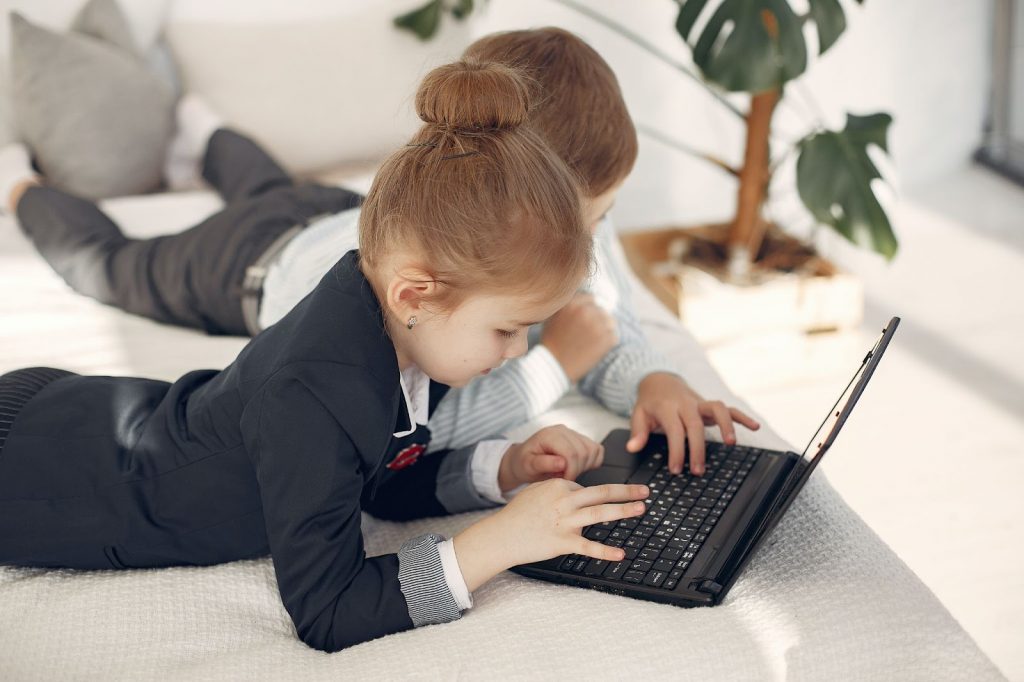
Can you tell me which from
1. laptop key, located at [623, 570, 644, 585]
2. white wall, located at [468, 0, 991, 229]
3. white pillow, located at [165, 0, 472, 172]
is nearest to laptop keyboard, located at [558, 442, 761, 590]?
laptop key, located at [623, 570, 644, 585]

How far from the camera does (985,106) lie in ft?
10.3

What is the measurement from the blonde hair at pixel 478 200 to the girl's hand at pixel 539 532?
195 mm

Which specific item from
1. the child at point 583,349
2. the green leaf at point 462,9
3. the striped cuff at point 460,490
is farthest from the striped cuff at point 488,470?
the green leaf at point 462,9

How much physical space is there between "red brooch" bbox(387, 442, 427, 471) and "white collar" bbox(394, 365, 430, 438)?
1.3 inches

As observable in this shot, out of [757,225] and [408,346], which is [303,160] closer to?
[757,225]

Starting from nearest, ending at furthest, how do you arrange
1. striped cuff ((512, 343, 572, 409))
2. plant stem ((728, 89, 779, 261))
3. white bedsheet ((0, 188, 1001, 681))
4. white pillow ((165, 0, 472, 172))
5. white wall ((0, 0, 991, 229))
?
1. white bedsheet ((0, 188, 1001, 681))
2. striped cuff ((512, 343, 572, 409))
3. plant stem ((728, 89, 779, 261))
4. white pillow ((165, 0, 472, 172))
5. white wall ((0, 0, 991, 229))

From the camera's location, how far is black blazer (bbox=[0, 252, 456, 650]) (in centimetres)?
98

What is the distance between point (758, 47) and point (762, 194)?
446 millimetres

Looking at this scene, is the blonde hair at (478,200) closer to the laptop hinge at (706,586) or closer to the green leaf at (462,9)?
the laptop hinge at (706,586)

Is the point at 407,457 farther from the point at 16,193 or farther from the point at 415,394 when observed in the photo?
the point at 16,193

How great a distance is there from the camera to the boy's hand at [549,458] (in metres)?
1.19

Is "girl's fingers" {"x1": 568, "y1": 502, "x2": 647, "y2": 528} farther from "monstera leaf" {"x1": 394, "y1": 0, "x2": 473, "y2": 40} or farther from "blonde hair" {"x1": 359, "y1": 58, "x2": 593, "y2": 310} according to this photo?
"monstera leaf" {"x1": 394, "y1": 0, "x2": 473, "y2": 40}

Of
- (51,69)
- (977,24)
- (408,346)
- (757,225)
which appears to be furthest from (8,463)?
(977,24)

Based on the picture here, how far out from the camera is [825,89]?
270 cm
